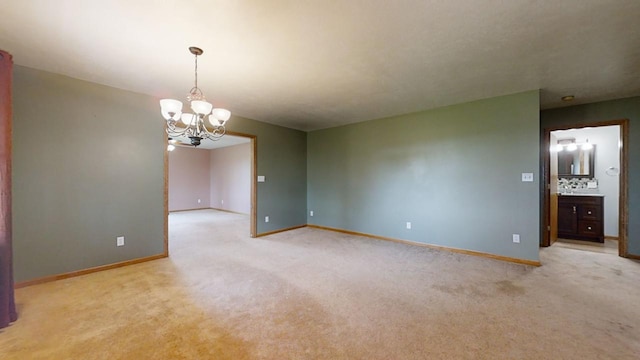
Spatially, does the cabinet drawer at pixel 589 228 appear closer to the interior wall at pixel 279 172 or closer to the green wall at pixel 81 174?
the interior wall at pixel 279 172

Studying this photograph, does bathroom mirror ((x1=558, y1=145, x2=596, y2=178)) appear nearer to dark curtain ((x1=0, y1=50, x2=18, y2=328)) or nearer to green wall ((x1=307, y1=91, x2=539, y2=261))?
green wall ((x1=307, y1=91, x2=539, y2=261))

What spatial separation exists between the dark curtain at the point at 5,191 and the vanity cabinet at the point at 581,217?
8.28m

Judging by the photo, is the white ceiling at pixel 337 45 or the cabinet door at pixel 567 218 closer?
the white ceiling at pixel 337 45

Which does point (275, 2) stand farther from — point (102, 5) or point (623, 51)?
point (623, 51)

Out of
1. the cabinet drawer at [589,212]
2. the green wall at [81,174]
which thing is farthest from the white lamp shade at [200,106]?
the cabinet drawer at [589,212]

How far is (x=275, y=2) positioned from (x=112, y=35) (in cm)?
156

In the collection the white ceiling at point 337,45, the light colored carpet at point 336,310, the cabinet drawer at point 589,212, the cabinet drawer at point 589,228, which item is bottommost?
the light colored carpet at point 336,310

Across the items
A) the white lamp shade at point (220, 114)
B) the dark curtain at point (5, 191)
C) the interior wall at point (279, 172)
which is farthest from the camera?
the interior wall at point (279, 172)

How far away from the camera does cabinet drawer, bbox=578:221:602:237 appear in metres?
4.77

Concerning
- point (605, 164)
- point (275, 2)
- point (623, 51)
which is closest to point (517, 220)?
point (623, 51)

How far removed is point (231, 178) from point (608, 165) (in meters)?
10.2

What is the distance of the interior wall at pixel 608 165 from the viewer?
5.06 metres

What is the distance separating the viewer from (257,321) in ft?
6.88

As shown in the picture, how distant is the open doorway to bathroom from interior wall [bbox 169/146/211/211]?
10.3 meters
